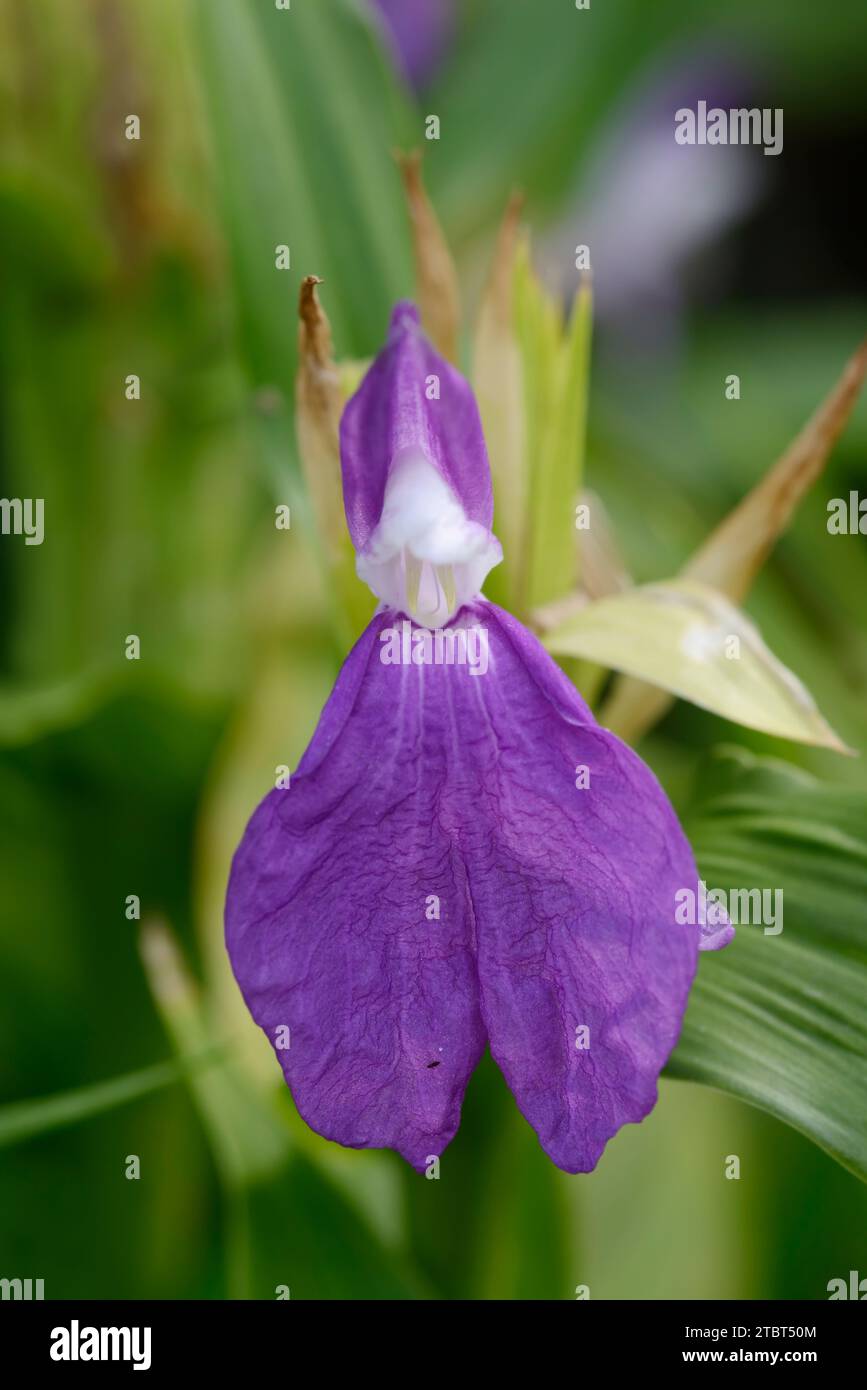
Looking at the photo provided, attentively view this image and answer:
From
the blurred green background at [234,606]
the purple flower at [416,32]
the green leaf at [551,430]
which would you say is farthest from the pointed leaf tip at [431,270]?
the purple flower at [416,32]

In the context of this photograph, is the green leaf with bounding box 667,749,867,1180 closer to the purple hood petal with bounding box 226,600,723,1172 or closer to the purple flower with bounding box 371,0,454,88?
the purple hood petal with bounding box 226,600,723,1172

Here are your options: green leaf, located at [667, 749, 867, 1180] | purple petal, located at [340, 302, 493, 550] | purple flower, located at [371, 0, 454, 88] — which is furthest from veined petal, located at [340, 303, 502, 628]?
purple flower, located at [371, 0, 454, 88]

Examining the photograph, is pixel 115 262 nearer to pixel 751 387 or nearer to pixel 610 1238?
pixel 751 387

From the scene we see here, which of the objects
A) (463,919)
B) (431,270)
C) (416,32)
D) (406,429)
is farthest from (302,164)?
(416,32)

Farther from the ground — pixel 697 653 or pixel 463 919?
pixel 697 653

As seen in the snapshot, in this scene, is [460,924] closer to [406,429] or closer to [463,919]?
[463,919]
